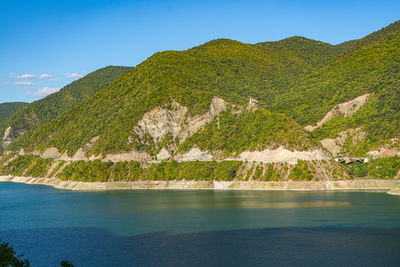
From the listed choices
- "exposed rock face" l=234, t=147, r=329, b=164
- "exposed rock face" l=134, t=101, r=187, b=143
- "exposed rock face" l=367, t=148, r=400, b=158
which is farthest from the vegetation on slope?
→ "exposed rock face" l=367, t=148, r=400, b=158

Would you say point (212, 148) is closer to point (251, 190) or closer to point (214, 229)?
point (251, 190)

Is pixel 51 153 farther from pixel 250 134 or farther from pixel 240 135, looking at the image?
pixel 250 134

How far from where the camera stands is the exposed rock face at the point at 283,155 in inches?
5059

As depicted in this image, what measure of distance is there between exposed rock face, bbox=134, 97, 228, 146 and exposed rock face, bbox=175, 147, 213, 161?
12270 mm

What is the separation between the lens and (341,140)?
151 m

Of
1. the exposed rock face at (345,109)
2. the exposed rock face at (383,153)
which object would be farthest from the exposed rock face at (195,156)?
the exposed rock face at (383,153)

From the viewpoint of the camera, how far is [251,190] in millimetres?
128750

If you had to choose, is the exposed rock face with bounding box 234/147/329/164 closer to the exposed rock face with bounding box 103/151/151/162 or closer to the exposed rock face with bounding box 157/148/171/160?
the exposed rock face with bounding box 157/148/171/160

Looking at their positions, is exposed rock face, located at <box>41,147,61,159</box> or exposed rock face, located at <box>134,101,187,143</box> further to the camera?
exposed rock face, located at <box>41,147,61,159</box>

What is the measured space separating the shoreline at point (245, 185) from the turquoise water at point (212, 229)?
7.12m

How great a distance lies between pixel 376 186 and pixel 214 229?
2580 inches

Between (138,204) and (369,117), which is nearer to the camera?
(138,204)

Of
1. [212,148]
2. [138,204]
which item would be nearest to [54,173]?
→ [212,148]

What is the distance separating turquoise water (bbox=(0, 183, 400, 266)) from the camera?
58469 millimetres
